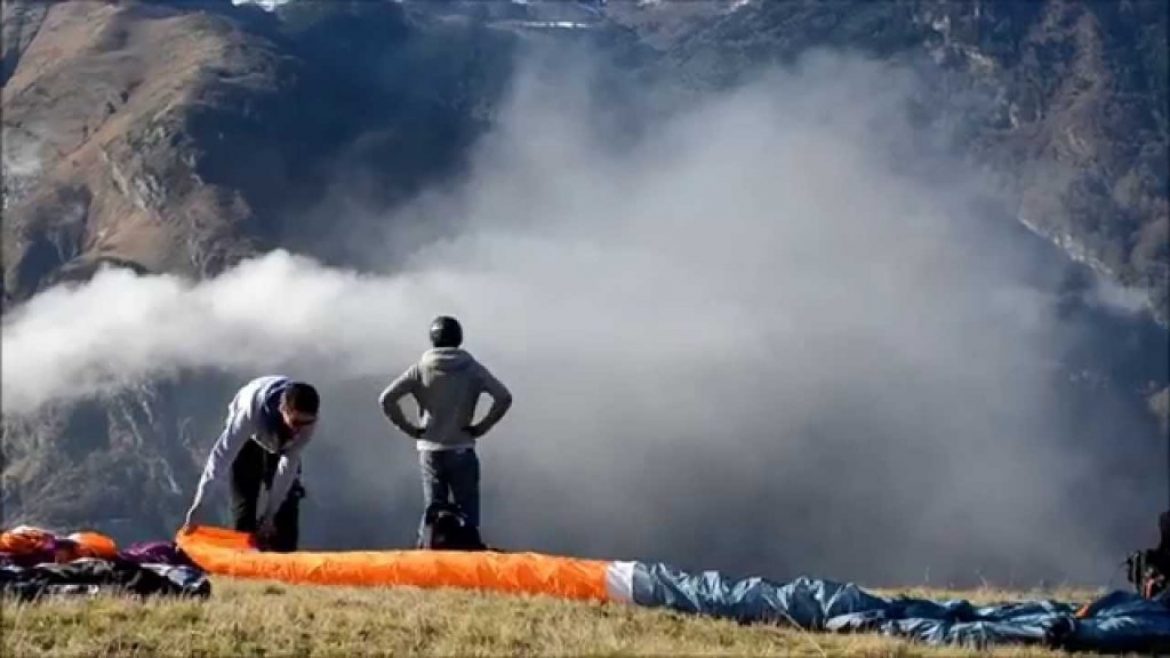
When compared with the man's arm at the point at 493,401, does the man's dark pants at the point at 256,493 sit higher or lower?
lower

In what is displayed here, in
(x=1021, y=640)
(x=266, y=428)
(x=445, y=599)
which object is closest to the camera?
(x=1021, y=640)

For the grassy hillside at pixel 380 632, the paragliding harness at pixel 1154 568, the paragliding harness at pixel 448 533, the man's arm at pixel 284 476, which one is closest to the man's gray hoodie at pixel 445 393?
the paragliding harness at pixel 448 533

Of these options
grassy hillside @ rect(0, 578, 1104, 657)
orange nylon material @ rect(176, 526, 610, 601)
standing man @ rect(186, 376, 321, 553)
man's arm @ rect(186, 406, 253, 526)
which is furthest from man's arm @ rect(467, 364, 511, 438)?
grassy hillside @ rect(0, 578, 1104, 657)

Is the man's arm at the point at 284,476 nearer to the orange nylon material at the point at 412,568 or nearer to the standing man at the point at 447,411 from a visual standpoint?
the orange nylon material at the point at 412,568

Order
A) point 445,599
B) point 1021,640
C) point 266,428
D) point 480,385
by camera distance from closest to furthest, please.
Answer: point 1021,640 < point 445,599 < point 266,428 < point 480,385

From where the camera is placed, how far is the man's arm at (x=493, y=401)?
20.1m

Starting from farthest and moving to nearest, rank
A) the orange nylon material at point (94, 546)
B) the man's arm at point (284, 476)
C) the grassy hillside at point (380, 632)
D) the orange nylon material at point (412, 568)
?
the man's arm at point (284, 476) < the orange nylon material at point (94, 546) < the orange nylon material at point (412, 568) < the grassy hillside at point (380, 632)

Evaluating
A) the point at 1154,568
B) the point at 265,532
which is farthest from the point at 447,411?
the point at 1154,568

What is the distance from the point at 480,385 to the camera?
20000 millimetres

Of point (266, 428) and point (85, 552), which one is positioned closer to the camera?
point (85, 552)

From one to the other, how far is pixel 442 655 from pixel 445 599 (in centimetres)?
303

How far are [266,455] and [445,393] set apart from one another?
2.23 m

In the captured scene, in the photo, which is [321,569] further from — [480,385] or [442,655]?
[442,655]

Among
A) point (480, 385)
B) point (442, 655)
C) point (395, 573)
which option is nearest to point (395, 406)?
point (480, 385)
